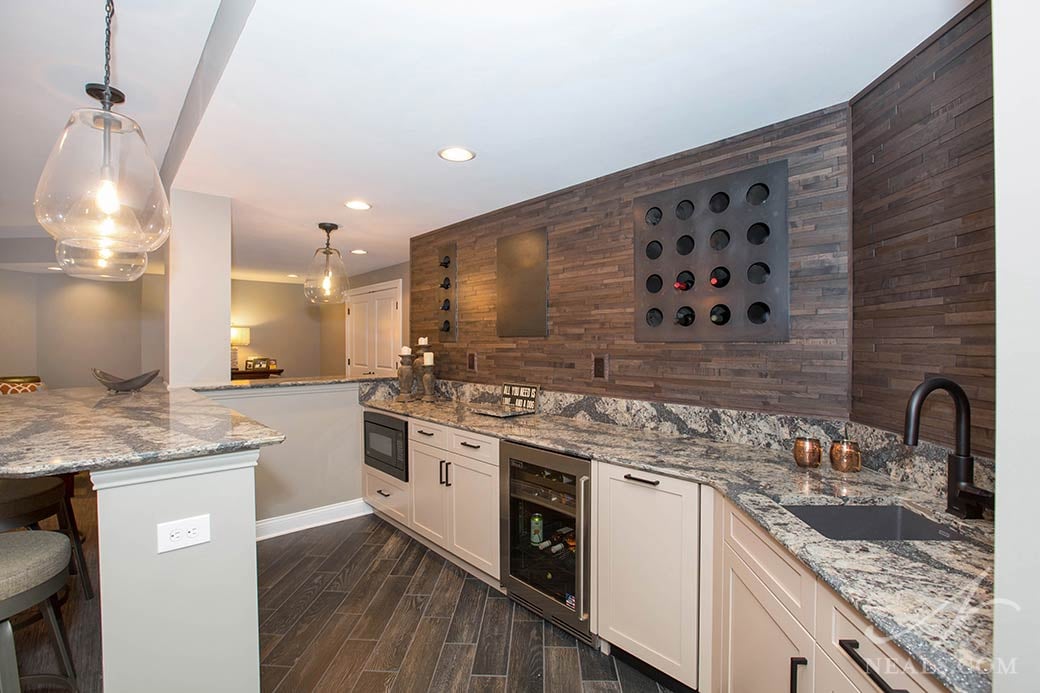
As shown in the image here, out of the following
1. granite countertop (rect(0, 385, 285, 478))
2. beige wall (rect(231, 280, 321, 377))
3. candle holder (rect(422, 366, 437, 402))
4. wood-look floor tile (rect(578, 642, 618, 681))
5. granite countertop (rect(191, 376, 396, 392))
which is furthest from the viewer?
beige wall (rect(231, 280, 321, 377))

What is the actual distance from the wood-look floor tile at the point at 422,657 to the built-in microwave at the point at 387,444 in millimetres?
1081

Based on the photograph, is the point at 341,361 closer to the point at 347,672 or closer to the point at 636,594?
the point at 347,672

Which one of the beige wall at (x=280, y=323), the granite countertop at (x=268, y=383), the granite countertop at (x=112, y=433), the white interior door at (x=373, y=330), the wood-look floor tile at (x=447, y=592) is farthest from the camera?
the beige wall at (x=280, y=323)

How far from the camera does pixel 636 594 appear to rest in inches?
74.5

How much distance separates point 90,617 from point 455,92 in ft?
10.1

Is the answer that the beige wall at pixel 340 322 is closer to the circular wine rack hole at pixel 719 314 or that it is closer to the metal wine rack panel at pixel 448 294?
the metal wine rack panel at pixel 448 294

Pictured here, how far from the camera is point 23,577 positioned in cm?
134

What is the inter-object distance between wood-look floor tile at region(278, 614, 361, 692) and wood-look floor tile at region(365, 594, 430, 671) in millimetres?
183

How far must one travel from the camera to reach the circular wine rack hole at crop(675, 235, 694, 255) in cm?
228

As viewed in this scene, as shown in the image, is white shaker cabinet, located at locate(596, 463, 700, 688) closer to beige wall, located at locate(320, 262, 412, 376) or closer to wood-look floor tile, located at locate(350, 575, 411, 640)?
wood-look floor tile, located at locate(350, 575, 411, 640)

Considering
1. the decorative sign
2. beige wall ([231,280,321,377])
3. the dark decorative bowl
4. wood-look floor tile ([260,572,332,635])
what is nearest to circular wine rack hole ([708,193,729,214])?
the decorative sign

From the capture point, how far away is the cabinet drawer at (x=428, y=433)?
2.85m

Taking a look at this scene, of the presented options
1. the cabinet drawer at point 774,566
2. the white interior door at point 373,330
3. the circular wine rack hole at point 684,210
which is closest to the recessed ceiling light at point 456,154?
the circular wine rack hole at point 684,210

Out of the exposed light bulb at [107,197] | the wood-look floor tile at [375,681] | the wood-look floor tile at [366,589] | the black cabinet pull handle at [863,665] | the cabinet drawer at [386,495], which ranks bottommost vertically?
the wood-look floor tile at [375,681]
